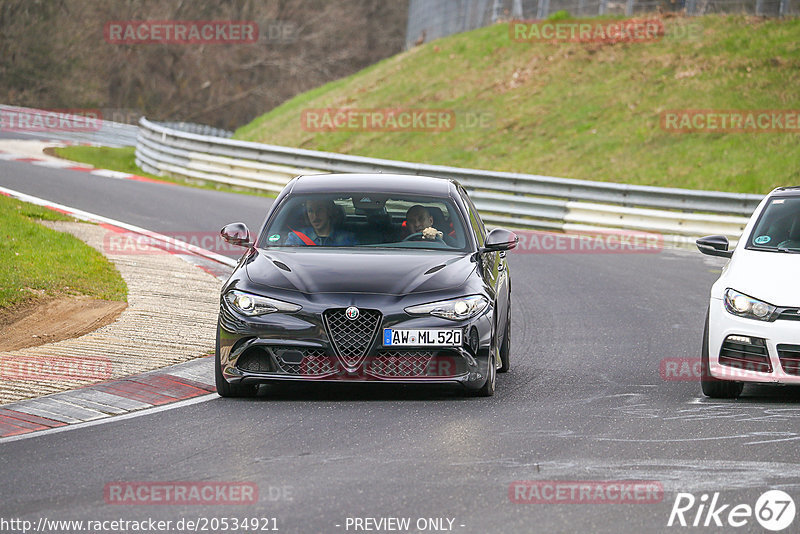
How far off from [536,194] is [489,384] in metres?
15.0

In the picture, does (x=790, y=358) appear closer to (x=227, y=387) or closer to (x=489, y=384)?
(x=489, y=384)

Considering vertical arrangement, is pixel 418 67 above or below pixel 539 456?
above

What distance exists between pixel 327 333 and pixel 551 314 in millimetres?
5403

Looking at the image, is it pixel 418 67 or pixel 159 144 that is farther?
pixel 418 67

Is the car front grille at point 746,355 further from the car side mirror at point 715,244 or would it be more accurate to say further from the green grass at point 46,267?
the green grass at point 46,267

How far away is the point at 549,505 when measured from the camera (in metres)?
5.96

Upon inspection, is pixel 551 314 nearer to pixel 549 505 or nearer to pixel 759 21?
pixel 549 505

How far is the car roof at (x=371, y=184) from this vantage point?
32.5 feet

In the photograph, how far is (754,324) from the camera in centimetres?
861

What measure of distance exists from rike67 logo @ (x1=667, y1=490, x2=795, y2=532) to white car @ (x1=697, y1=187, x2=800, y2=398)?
2502 millimetres

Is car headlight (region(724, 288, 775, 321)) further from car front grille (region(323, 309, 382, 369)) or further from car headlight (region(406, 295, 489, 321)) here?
car front grille (region(323, 309, 382, 369))

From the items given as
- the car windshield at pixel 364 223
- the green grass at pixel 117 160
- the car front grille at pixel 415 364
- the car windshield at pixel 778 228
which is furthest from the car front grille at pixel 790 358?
the green grass at pixel 117 160

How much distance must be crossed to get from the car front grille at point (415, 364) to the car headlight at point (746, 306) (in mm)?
1951

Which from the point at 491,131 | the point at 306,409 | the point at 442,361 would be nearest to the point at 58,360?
the point at 306,409
